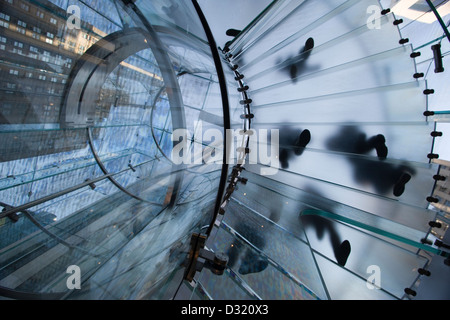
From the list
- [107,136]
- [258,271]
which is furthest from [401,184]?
[107,136]

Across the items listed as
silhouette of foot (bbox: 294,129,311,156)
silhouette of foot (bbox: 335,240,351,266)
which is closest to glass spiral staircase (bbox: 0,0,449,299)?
silhouette of foot (bbox: 335,240,351,266)

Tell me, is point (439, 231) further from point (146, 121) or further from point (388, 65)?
point (146, 121)

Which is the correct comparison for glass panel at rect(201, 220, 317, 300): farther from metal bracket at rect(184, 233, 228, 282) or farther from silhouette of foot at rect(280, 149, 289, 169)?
silhouette of foot at rect(280, 149, 289, 169)

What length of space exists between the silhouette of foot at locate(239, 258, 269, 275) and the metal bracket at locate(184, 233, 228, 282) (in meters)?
0.46

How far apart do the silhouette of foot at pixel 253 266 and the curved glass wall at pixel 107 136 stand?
23.0 inches

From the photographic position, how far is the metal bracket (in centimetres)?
97

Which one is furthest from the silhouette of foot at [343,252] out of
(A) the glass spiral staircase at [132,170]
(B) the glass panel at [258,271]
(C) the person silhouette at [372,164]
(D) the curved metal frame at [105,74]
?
(D) the curved metal frame at [105,74]

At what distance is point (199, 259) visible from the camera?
106 cm

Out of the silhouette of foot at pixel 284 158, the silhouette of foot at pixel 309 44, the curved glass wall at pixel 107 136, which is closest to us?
the curved glass wall at pixel 107 136

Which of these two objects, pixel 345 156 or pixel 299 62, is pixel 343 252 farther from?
pixel 299 62

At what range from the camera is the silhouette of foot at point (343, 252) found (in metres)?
Result: 2.30

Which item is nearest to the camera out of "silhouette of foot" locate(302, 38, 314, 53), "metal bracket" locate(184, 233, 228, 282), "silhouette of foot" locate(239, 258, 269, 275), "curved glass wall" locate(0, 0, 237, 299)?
"curved glass wall" locate(0, 0, 237, 299)

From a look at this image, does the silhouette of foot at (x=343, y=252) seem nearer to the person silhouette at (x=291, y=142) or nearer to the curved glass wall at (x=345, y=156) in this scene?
the curved glass wall at (x=345, y=156)
